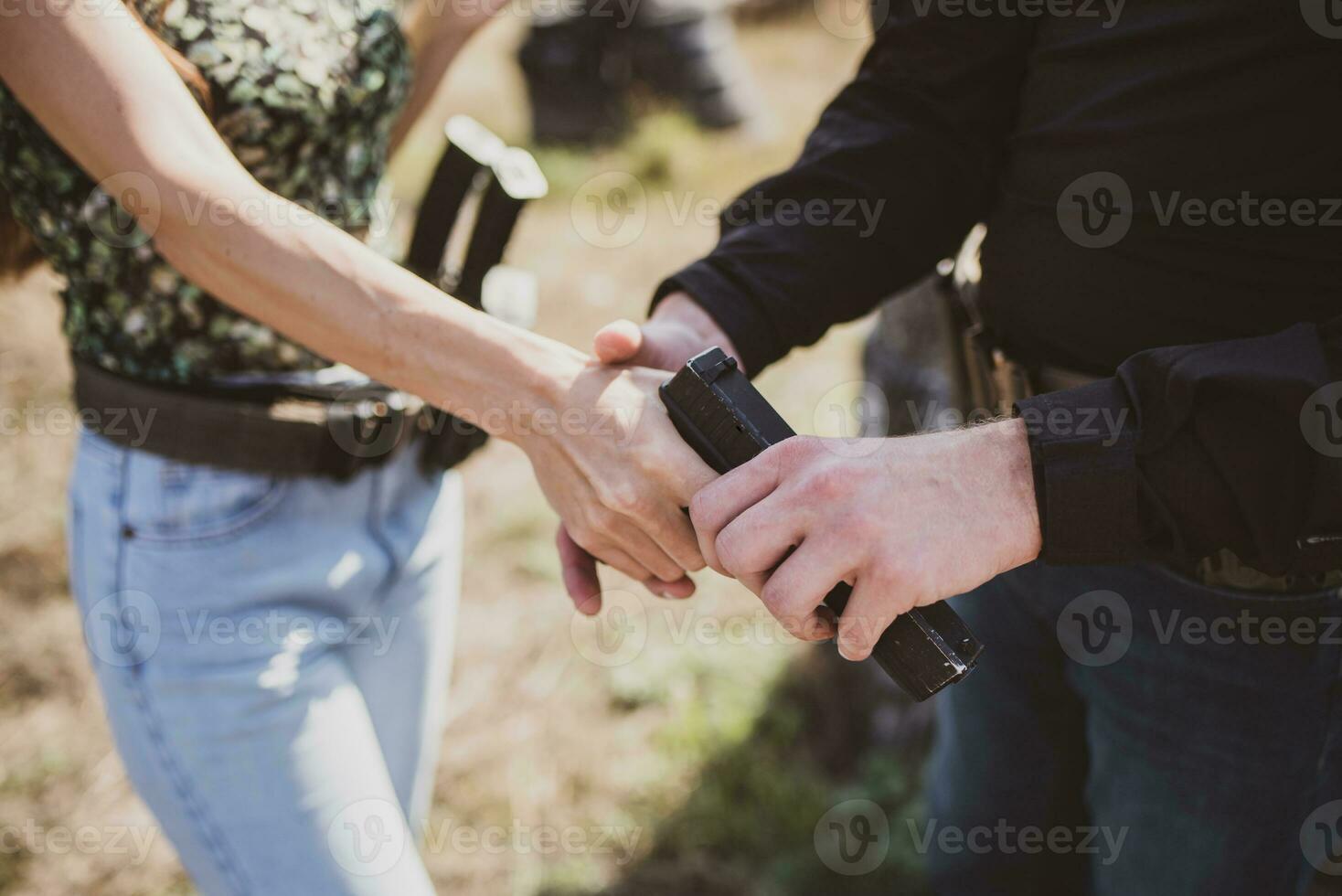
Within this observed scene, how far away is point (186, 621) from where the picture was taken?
142cm

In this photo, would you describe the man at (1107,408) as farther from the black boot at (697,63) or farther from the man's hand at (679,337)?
the black boot at (697,63)

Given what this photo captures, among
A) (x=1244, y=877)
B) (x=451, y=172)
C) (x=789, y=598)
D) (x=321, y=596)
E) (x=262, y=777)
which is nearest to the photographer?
(x=789, y=598)

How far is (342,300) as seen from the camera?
4.23 feet

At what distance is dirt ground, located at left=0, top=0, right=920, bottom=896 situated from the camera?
252 cm

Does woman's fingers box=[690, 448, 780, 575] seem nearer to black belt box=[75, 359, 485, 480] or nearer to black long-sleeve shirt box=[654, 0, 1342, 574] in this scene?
black long-sleeve shirt box=[654, 0, 1342, 574]

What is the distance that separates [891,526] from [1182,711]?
0.55m

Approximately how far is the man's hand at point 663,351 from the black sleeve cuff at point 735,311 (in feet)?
0.05

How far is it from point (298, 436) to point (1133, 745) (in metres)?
1.30

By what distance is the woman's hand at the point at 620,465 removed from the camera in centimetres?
134

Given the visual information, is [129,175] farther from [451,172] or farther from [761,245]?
[761,245]

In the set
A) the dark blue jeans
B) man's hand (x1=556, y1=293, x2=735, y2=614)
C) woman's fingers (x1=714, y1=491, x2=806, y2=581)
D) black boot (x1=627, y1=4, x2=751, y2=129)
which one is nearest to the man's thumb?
man's hand (x1=556, y1=293, x2=735, y2=614)

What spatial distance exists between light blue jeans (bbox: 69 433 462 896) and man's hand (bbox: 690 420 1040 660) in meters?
0.72

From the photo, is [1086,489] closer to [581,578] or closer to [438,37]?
[581,578]

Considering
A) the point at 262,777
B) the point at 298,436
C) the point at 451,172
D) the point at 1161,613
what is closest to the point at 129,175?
the point at 298,436
